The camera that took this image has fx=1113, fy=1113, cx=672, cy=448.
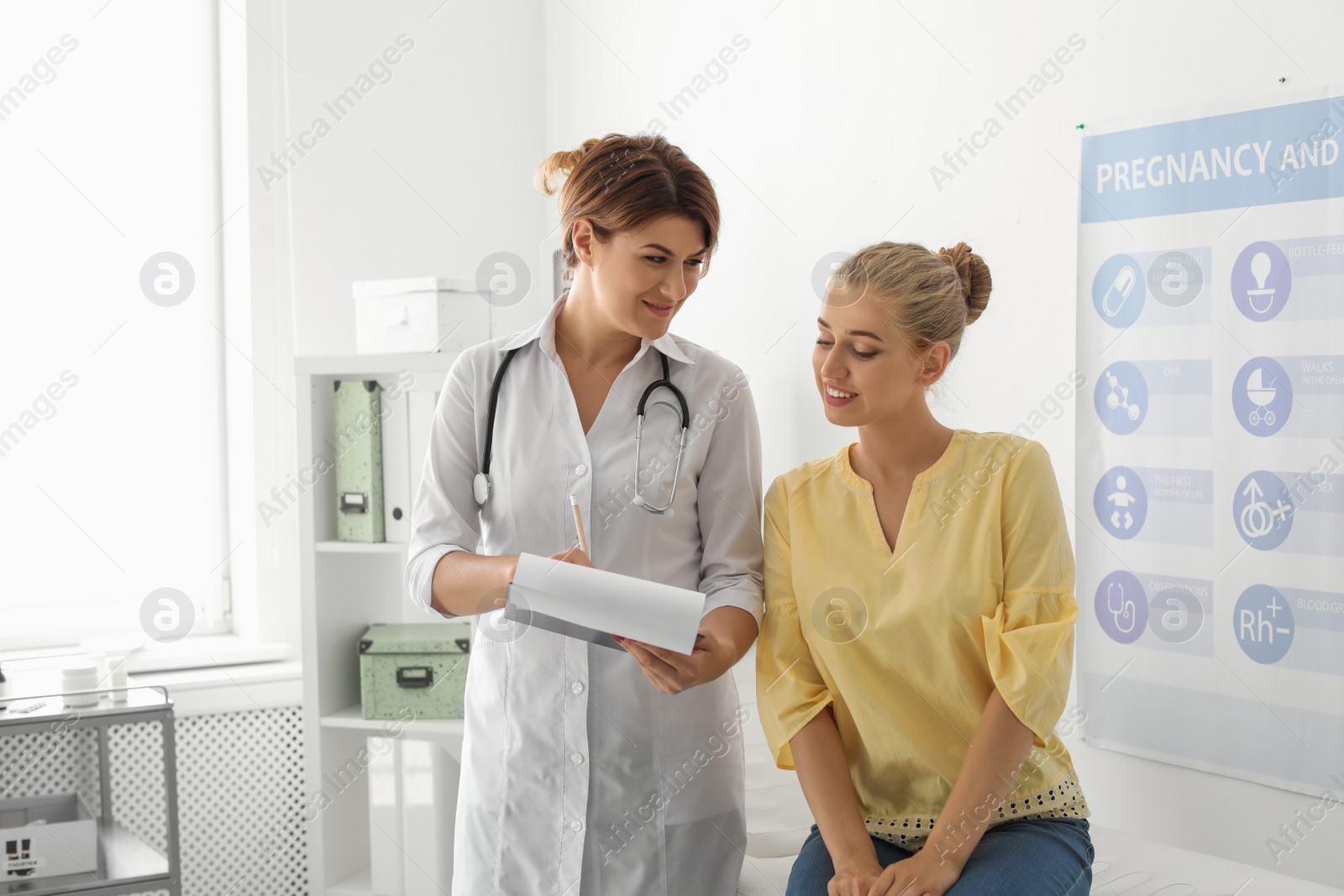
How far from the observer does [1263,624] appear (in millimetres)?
1606

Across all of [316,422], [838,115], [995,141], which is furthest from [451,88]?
[995,141]

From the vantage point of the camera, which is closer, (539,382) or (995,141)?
(539,382)

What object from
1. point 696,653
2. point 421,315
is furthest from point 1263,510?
point 421,315

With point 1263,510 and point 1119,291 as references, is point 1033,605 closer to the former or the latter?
point 1263,510

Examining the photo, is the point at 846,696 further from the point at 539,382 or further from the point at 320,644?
the point at 320,644

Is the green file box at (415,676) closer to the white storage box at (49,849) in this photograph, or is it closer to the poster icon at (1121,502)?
the white storage box at (49,849)

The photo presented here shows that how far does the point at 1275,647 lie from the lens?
1.60 m

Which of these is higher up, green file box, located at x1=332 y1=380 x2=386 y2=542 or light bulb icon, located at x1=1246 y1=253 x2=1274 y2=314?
light bulb icon, located at x1=1246 y1=253 x2=1274 y2=314

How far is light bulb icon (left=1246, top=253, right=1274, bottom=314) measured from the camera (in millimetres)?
1589

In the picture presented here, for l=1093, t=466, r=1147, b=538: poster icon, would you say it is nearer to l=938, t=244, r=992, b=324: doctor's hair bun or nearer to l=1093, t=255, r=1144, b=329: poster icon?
l=1093, t=255, r=1144, b=329: poster icon

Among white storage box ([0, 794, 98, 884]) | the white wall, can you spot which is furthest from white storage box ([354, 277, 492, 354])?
white storage box ([0, 794, 98, 884])

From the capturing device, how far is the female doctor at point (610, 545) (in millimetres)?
1447

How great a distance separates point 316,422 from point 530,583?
1.60m

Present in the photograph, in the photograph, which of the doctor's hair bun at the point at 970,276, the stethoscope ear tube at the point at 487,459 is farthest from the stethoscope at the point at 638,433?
the doctor's hair bun at the point at 970,276
